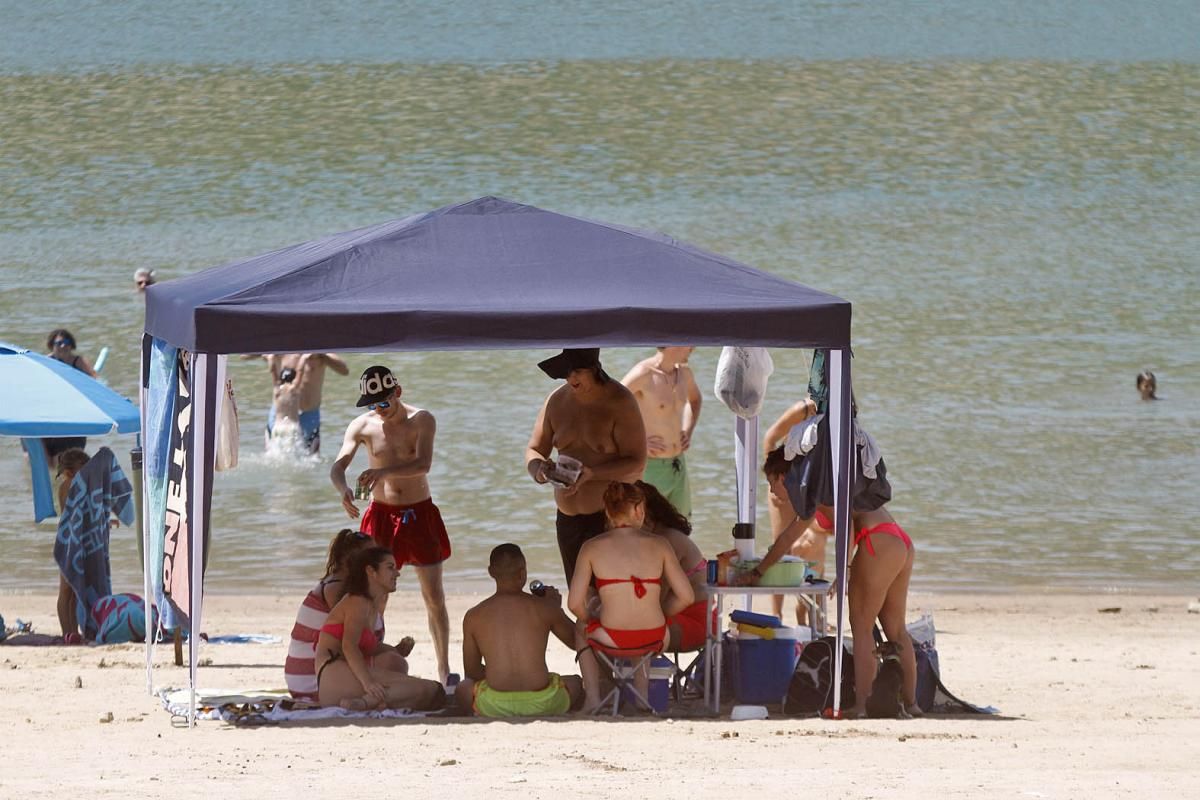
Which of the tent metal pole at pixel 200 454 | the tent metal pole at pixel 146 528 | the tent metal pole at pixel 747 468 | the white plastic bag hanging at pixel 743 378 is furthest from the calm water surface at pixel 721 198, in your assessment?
the tent metal pole at pixel 200 454

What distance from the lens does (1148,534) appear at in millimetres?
11406

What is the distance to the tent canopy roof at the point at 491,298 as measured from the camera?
5598 mm

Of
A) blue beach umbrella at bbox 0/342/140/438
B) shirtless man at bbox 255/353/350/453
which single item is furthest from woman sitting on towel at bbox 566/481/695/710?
shirtless man at bbox 255/353/350/453

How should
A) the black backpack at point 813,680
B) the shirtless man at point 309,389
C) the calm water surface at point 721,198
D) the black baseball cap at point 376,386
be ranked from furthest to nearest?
the shirtless man at point 309,389 < the calm water surface at point 721,198 < the black baseball cap at point 376,386 < the black backpack at point 813,680

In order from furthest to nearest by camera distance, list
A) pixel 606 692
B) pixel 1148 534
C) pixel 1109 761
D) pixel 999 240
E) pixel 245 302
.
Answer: pixel 999 240 → pixel 1148 534 → pixel 606 692 → pixel 245 302 → pixel 1109 761

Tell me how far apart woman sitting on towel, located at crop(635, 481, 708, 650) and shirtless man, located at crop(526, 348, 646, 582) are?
168mm

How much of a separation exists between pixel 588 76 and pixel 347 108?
17.0 ft

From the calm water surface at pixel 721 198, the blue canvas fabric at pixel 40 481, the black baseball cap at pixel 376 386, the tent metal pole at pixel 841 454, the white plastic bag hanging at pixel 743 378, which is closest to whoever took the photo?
the tent metal pole at pixel 841 454

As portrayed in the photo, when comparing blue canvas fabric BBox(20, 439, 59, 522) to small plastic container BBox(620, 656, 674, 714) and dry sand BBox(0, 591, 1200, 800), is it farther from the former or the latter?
small plastic container BBox(620, 656, 674, 714)

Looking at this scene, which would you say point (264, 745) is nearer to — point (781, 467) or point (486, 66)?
point (781, 467)

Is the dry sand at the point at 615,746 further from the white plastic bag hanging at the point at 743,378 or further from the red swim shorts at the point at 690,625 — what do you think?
the white plastic bag hanging at the point at 743,378

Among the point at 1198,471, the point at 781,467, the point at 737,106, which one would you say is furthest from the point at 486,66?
the point at 781,467

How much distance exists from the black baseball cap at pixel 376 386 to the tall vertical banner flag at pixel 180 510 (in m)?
0.64

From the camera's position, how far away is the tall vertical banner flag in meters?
5.98
